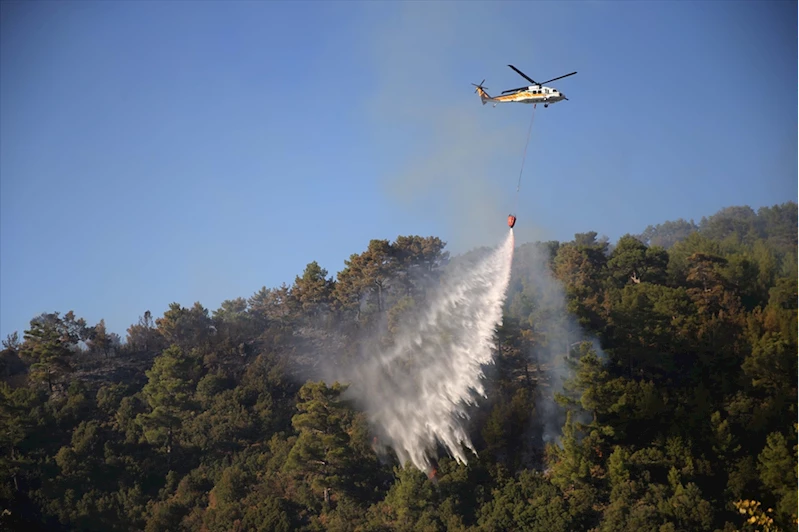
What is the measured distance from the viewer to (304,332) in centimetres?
8719

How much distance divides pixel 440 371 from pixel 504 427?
632cm

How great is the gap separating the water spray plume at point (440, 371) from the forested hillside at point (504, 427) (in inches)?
66.0

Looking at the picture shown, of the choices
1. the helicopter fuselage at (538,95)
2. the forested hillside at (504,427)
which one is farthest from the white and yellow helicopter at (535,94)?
the forested hillside at (504,427)

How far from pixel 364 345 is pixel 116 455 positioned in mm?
23479

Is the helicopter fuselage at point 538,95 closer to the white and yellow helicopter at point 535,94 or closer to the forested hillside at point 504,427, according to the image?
the white and yellow helicopter at point 535,94

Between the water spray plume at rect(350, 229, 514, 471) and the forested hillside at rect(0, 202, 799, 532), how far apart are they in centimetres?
168

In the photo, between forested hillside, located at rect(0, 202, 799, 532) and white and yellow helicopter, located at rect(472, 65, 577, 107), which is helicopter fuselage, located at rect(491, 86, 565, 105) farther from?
forested hillside, located at rect(0, 202, 799, 532)

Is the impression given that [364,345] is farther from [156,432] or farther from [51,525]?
[51,525]

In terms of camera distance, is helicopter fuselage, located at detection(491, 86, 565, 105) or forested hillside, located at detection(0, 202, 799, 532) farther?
forested hillside, located at detection(0, 202, 799, 532)

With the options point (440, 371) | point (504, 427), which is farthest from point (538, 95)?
point (504, 427)

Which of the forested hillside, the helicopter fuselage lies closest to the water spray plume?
the forested hillside

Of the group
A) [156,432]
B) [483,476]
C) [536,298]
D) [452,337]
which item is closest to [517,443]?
[483,476]

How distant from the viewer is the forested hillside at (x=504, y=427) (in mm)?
53344

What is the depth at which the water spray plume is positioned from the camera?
5919 centimetres
